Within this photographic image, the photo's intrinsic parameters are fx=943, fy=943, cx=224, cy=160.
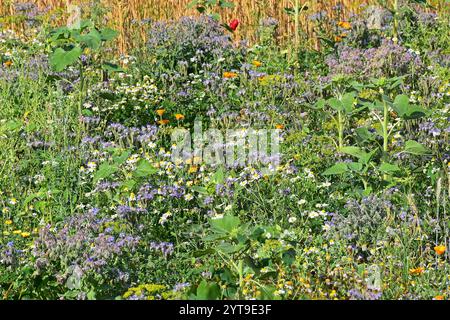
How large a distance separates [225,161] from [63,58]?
A: 1.32 metres

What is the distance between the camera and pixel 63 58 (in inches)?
240

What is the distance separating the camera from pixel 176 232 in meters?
4.99

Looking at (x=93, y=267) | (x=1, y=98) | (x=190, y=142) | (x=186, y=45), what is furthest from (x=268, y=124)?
(x=93, y=267)

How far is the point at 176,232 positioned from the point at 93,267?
844mm

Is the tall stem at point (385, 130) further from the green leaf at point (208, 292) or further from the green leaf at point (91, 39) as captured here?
the green leaf at point (208, 292)

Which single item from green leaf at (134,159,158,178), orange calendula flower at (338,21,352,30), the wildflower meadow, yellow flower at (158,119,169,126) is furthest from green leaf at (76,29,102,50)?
orange calendula flower at (338,21,352,30)

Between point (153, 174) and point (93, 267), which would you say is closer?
point (93, 267)

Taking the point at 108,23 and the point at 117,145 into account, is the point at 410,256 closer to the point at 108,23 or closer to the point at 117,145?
the point at 117,145

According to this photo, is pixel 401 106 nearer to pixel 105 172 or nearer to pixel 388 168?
pixel 388 168

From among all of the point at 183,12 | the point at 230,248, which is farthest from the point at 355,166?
the point at 183,12

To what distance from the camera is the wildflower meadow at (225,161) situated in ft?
14.1

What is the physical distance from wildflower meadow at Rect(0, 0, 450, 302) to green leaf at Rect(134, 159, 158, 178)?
12 mm

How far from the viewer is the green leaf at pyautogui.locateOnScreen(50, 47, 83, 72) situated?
6035 millimetres

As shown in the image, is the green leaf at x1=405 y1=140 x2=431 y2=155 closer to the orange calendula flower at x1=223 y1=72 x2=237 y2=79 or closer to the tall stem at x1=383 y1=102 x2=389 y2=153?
the tall stem at x1=383 y1=102 x2=389 y2=153
